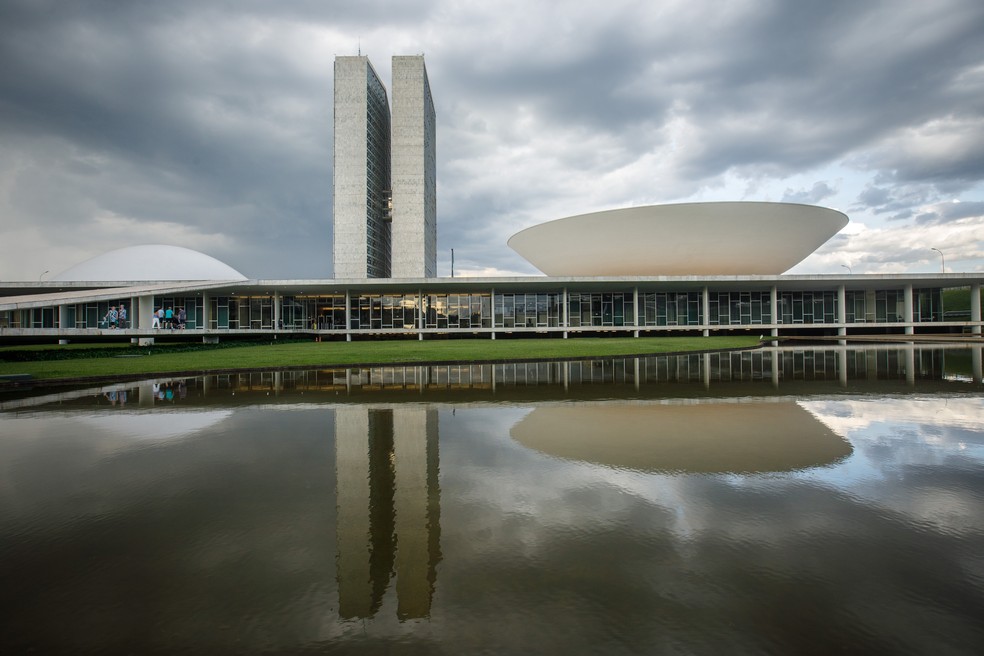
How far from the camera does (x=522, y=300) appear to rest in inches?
1486

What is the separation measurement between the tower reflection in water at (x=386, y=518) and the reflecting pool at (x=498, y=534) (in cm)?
2

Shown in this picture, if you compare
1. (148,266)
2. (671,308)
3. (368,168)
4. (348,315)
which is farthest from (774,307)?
(148,266)

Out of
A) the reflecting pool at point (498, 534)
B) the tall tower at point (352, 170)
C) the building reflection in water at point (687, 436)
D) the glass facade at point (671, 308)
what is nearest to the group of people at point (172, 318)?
the tall tower at point (352, 170)

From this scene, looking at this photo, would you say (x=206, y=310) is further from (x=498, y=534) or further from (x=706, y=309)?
(x=498, y=534)

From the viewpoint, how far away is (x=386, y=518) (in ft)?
12.1

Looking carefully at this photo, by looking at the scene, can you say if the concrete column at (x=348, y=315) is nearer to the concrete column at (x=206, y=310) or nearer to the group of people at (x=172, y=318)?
the concrete column at (x=206, y=310)

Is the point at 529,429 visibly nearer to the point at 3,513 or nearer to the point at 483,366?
the point at 3,513

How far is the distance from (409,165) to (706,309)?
111 ft

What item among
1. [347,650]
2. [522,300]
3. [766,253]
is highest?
[766,253]

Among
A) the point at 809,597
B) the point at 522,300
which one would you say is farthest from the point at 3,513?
the point at 522,300

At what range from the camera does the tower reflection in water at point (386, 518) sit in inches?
107

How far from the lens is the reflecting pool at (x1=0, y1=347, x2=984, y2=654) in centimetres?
237

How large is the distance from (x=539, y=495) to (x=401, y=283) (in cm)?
2964

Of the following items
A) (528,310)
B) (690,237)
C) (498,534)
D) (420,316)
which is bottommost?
(498,534)
